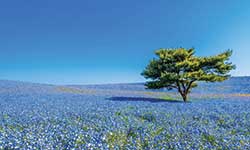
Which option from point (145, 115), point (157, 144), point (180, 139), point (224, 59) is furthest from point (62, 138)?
point (224, 59)

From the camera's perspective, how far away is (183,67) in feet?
59.1

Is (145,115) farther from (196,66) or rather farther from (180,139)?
(196,66)

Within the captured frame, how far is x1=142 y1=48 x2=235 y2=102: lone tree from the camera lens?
1767 centimetres

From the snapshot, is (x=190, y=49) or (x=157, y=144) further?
(x=190, y=49)

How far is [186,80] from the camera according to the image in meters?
18.2

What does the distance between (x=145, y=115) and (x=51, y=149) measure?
5.36m

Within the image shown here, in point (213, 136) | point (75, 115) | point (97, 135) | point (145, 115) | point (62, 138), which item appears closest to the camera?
point (62, 138)

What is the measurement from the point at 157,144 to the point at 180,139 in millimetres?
759

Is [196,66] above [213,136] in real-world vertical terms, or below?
above

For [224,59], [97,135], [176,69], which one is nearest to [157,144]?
[97,135]

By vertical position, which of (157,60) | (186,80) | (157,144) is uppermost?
(157,60)

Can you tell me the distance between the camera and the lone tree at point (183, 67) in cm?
1767

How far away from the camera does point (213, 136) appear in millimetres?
6547

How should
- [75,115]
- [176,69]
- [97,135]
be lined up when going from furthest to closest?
[176,69], [75,115], [97,135]
